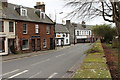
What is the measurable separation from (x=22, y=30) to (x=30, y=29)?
2.22 meters

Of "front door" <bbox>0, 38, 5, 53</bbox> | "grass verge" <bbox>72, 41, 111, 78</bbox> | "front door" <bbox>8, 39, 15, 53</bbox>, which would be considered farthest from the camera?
"front door" <bbox>8, 39, 15, 53</bbox>

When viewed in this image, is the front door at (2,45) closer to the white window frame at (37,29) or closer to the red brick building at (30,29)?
the red brick building at (30,29)

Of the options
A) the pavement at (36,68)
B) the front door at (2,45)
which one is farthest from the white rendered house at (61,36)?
the pavement at (36,68)

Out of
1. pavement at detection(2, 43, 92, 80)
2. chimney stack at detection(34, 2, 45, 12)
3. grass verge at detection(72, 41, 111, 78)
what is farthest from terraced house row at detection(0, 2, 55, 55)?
grass verge at detection(72, 41, 111, 78)

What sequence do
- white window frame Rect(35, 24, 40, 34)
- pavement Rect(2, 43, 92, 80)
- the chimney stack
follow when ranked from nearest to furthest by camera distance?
pavement Rect(2, 43, 92, 80) → white window frame Rect(35, 24, 40, 34) → the chimney stack

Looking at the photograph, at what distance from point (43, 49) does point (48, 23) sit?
5.61 m

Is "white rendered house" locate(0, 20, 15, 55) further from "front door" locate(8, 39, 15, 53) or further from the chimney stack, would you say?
the chimney stack

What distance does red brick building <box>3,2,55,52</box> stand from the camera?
85.1ft

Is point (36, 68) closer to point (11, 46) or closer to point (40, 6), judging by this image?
point (11, 46)

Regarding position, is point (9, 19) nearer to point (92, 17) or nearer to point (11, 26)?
point (11, 26)

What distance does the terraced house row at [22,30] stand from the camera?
77.0 ft

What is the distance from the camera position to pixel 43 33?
32.8 metres

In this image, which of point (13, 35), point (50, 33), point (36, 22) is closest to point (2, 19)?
point (13, 35)

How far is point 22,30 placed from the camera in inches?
1060
